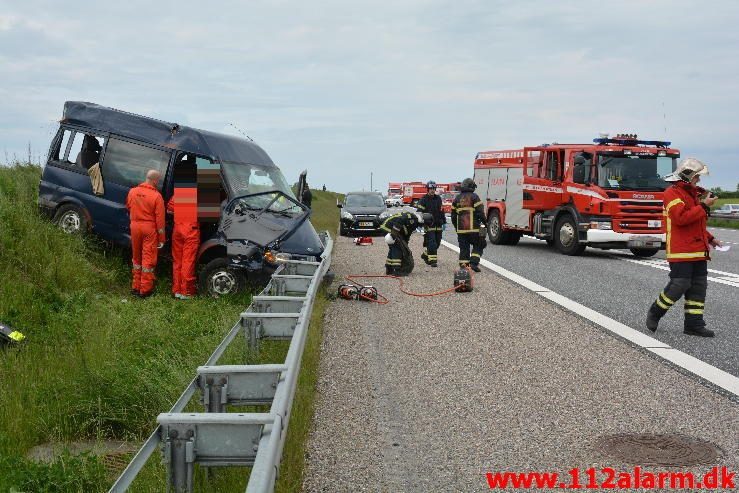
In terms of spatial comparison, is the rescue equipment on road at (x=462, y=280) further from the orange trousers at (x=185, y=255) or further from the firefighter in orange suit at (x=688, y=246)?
the orange trousers at (x=185, y=255)

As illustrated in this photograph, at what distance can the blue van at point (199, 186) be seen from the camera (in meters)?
9.90

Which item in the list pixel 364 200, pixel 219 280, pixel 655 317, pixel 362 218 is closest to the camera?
pixel 655 317

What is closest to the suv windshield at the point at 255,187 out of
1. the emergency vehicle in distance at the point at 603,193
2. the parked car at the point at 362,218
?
the emergency vehicle in distance at the point at 603,193

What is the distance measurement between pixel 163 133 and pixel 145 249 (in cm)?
188

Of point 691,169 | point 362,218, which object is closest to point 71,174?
point 691,169

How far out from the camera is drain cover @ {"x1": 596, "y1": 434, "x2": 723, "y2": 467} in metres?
4.40

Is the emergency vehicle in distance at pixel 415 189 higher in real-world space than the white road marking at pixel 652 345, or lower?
higher

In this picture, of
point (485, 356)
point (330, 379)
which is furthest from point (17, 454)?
point (485, 356)

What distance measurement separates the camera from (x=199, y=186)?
1045 centimetres

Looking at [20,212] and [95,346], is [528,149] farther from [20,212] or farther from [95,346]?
[95,346]

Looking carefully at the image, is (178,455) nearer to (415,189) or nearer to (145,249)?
(145,249)

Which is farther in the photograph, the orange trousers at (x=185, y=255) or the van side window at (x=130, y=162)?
the van side window at (x=130, y=162)

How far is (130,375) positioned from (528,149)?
49.2 ft

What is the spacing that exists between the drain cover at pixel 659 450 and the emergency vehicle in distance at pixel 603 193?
40.5ft
